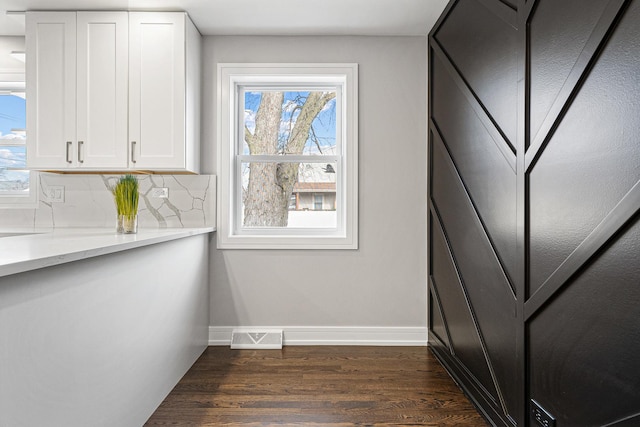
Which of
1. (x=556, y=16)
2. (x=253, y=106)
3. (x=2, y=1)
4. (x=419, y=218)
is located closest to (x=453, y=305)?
(x=419, y=218)

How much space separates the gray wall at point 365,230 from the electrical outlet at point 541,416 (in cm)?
156

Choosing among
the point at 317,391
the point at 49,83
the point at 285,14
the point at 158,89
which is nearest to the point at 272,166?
the point at 158,89

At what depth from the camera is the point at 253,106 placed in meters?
3.25

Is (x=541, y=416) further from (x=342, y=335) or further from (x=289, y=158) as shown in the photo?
(x=289, y=158)

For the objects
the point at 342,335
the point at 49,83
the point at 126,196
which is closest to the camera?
the point at 126,196

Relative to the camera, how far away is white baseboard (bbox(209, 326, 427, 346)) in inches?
119

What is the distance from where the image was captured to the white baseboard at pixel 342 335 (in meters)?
3.03

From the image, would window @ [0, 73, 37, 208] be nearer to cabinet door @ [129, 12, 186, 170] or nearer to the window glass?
the window glass

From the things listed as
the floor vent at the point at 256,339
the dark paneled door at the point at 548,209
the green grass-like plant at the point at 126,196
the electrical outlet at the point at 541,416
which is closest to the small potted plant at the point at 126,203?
the green grass-like plant at the point at 126,196

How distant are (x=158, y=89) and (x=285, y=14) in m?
1.02

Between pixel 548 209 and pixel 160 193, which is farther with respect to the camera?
pixel 160 193

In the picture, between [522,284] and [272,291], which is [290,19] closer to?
[272,291]

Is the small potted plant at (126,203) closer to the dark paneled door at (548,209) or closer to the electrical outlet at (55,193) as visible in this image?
the electrical outlet at (55,193)

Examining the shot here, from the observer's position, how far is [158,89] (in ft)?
8.82
